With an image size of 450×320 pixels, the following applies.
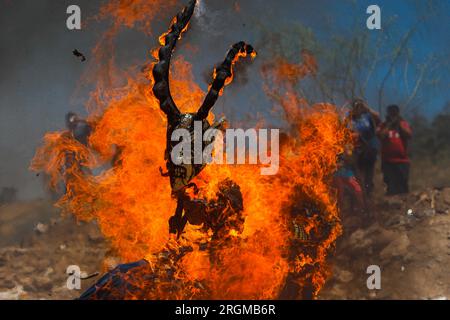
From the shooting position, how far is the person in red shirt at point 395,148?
9906mm

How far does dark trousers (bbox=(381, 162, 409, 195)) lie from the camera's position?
10125 millimetres

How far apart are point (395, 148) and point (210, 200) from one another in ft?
20.0

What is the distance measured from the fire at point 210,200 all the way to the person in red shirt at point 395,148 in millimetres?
2191

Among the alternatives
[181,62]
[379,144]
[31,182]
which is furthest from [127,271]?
[31,182]

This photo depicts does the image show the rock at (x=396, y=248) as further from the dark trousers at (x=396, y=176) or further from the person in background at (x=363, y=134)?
the dark trousers at (x=396, y=176)

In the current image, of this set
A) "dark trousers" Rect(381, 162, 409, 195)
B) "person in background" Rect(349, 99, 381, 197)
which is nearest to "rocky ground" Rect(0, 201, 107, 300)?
"person in background" Rect(349, 99, 381, 197)

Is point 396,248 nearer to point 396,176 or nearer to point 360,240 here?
point 360,240

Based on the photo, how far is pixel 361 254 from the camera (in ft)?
28.3

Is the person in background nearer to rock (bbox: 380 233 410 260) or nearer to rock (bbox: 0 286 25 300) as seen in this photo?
rock (bbox: 380 233 410 260)

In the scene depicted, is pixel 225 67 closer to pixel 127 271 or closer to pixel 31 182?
pixel 127 271

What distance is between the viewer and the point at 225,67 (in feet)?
18.3

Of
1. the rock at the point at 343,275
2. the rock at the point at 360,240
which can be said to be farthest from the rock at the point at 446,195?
the rock at the point at 343,275

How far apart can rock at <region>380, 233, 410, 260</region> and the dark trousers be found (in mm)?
1975

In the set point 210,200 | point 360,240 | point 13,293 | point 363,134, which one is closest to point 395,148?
point 363,134
